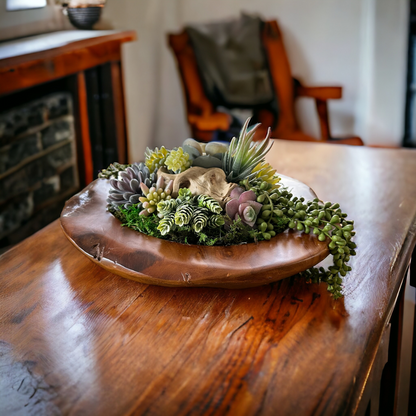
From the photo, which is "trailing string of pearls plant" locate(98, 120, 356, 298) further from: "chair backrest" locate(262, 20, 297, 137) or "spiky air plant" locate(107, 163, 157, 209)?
"chair backrest" locate(262, 20, 297, 137)

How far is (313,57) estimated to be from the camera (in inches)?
120

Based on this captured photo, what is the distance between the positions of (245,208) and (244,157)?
0.16 m

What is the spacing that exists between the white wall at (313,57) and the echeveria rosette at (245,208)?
2074 millimetres

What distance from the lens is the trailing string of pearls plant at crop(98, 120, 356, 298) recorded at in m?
0.84

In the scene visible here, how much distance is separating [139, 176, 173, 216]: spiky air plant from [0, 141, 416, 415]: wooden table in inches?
5.6

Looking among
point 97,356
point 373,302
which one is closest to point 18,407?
point 97,356

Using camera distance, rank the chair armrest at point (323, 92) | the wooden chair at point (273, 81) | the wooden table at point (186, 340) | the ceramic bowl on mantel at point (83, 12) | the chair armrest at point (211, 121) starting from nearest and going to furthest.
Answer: the wooden table at point (186, 340) < the ceramic bowl on mantel at point (83, 12) < the chair armrest at point (323, 92) < the chair armrest at point (211, 121) < the wooden chair at point (273, 81)

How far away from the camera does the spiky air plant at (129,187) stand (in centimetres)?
95

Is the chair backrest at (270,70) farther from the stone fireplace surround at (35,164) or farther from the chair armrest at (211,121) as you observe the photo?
the stone fireplace surround at (35,164)

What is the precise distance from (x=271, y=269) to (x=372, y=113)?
2.33 meters

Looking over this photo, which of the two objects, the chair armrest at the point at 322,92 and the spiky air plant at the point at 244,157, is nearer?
the spiky air plant at the point at 244,157

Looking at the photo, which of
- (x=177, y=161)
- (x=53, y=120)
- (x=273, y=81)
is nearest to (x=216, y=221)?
(x=177, y=161)

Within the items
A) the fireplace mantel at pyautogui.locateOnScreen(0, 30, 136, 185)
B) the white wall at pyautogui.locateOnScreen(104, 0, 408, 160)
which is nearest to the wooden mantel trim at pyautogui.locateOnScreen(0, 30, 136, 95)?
the fireplace mantel at pyautogui.locateOnScreen(0, 30, 136, 185)

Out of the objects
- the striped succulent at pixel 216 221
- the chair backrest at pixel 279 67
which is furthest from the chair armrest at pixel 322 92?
the striped succulent at pixel 216 221
